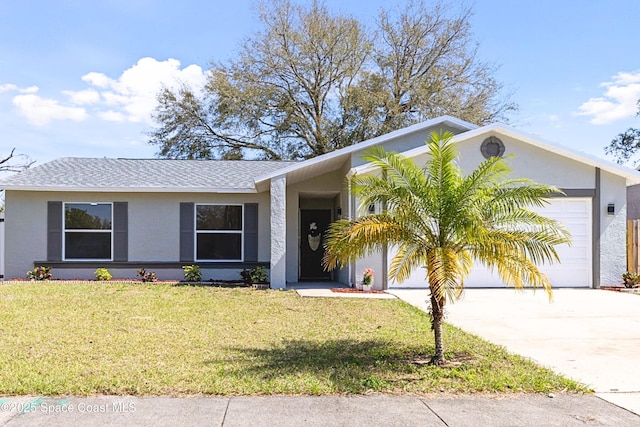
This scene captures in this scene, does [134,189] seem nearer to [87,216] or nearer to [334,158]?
[87,216]

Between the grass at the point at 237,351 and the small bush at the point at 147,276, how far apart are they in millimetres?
3600

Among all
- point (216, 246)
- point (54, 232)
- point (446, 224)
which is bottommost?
point (216, 246)

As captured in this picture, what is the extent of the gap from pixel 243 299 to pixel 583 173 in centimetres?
962

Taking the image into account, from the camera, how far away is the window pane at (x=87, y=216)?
15.0m

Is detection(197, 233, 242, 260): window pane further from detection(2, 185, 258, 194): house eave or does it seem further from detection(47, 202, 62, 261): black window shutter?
detection(47, 202, 62, 261): black window shutter

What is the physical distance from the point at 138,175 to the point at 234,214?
336 cm

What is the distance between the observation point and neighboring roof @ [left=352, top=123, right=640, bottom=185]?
42.4 ft

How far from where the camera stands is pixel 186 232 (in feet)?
49.6

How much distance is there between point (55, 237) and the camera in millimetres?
14789

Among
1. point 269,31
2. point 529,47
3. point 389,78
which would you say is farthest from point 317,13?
point 529,47

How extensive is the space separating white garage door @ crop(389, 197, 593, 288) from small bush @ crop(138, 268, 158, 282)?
7.61 m

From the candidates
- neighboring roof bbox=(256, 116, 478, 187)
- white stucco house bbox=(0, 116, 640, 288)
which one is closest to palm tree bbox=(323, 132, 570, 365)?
neighboring roof bbox=(256, 116, 478, 187)

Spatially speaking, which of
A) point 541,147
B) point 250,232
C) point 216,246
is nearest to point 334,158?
point 250,232

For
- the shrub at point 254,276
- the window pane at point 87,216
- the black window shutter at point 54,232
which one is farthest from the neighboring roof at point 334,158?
the black window shutter at point 54,232
